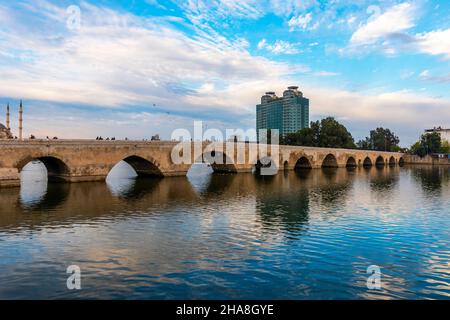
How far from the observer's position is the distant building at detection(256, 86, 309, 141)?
181 metres

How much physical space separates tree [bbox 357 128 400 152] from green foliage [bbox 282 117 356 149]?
Answer: 42.8 metres

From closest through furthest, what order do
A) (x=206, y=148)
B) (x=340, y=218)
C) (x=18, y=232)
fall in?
(x=18, y=232) < (x=340, y=218) < (x=206, y=148)

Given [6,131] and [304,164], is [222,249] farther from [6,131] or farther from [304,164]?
[6,131]

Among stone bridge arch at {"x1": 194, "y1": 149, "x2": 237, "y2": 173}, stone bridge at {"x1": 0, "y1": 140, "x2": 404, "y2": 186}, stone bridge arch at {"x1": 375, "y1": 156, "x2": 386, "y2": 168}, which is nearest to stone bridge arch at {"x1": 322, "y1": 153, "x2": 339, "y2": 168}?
stone bridge at {"x1": 0, "y1": 140, "x2": 404, "y2": 186}

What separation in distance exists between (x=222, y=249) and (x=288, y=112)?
573 ft

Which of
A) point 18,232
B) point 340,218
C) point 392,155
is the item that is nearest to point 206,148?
point 340,218

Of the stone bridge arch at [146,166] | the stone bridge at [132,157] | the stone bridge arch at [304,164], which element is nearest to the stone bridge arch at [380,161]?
the stone bridge arch at [304,164]

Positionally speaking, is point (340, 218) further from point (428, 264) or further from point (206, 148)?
point (206, 148)

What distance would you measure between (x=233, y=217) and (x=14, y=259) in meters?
9.64

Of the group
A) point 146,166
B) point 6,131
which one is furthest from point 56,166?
point 6,131

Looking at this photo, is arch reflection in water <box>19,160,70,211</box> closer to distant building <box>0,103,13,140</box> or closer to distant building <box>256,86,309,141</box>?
distant building <box>0,103,13,140</box>

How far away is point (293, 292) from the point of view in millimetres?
8664

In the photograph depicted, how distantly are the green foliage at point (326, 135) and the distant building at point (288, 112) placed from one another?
83519mm

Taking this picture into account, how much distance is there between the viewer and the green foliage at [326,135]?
88.6 m
